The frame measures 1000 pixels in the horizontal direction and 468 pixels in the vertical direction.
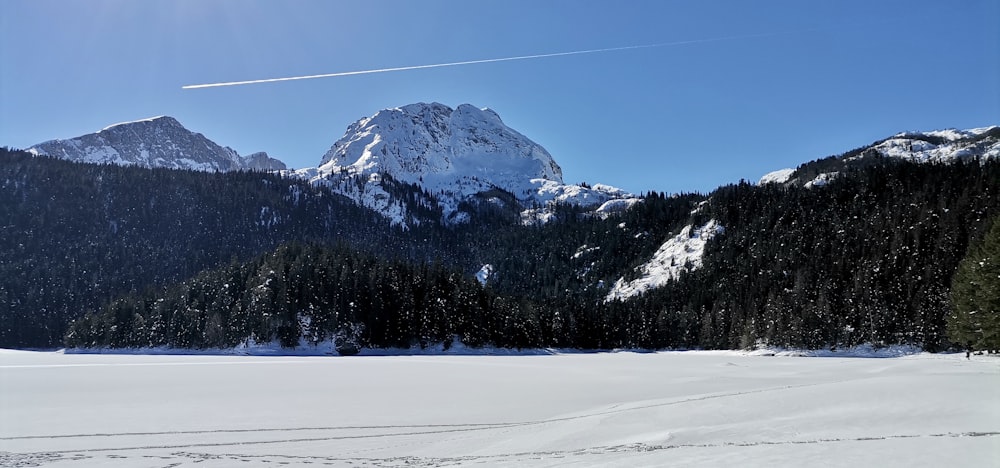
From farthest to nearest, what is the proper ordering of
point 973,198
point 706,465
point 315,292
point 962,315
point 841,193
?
1. point 841,193
2. point 973,198
3. point 315,292
4. point 962,315
5. point 706,465

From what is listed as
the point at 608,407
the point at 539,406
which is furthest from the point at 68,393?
the point at 608,407

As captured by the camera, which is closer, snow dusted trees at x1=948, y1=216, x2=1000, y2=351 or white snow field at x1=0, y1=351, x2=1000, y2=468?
white snow field at x1=0, y1=351, x2=1000, y2=468

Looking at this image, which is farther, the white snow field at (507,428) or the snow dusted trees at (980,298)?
the snow dusted trees at (980,298)

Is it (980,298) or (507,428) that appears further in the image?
(980,298)

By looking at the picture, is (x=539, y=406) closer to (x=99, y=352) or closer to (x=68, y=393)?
(x=68, y=393)

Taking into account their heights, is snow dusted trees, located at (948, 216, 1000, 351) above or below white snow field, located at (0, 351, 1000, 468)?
above

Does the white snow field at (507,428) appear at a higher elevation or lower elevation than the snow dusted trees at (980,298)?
lower

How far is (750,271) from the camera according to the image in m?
172

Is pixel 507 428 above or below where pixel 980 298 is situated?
below

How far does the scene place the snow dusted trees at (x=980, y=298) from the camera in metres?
44.9

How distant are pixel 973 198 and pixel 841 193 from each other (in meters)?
54.5

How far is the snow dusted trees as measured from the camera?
44875 millimetres

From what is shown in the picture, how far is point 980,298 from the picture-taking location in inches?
1847

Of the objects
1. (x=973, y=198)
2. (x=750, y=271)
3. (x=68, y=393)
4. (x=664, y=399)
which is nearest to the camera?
(x=664, y=399)
